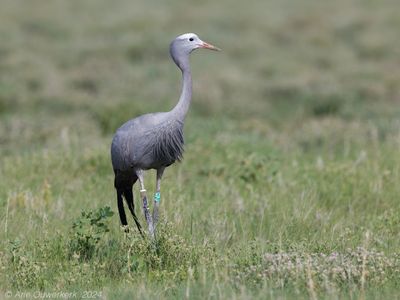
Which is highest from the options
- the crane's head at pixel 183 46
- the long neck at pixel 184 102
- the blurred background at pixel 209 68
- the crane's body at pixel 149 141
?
the blurred background at pixel 209 68

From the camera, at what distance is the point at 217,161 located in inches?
374

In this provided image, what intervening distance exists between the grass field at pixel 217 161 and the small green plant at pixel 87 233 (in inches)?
0.4

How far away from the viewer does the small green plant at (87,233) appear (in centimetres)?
641

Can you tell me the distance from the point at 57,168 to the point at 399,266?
175 inches

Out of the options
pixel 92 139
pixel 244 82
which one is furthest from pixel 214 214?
pixel 244 82

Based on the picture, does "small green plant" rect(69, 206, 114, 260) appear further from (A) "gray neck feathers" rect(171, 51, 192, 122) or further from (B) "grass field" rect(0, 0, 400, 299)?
(A) "gray neck feathers" rect(171, 51, 192, 122)

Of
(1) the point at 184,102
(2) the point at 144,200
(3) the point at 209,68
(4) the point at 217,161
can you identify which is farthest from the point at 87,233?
(3) the point at 209,68

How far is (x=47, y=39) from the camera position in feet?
68.4

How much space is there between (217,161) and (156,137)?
343 cm

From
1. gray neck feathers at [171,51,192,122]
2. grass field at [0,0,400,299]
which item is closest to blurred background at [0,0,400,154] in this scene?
grass field at [0,0,400,299]

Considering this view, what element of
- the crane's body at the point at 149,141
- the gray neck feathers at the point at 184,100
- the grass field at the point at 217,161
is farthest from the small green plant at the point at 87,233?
the gray neck feathers at the point at 184,100

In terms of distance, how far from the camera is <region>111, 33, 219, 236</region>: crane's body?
614 centimetres

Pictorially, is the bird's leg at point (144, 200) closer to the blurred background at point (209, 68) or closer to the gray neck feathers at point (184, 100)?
the gray neck feathers at point (184, 100)

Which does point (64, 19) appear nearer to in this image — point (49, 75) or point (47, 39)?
point (47, 39)
